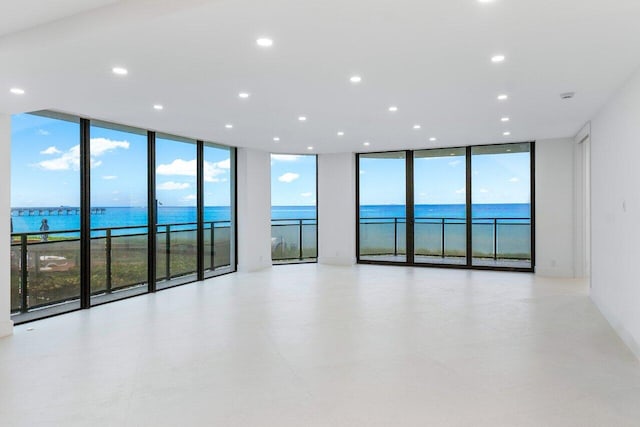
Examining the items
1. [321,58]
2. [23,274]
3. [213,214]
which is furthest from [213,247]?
[321,58]

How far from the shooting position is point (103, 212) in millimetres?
6629

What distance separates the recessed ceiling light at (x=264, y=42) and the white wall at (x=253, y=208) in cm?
611

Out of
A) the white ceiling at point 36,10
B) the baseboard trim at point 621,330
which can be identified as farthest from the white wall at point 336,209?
the white ceiling at point 36,10

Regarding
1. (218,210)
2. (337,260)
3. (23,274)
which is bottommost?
(337,260)

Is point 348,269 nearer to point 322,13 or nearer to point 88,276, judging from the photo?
point 88,276

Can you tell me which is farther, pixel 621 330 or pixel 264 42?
pixel 621 330

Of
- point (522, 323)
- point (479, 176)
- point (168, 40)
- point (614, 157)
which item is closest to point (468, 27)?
point (168, 40)

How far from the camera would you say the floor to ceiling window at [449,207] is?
9500 millimetres

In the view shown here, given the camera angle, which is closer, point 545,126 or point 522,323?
point 522,323

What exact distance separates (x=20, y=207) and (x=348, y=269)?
20.8 ft

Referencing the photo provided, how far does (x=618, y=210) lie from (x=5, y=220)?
23.4 feet

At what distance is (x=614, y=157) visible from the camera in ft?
16.6

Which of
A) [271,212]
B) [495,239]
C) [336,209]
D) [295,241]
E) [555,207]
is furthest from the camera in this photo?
[295,241]

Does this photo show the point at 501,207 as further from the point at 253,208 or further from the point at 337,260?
the point at 253,208
